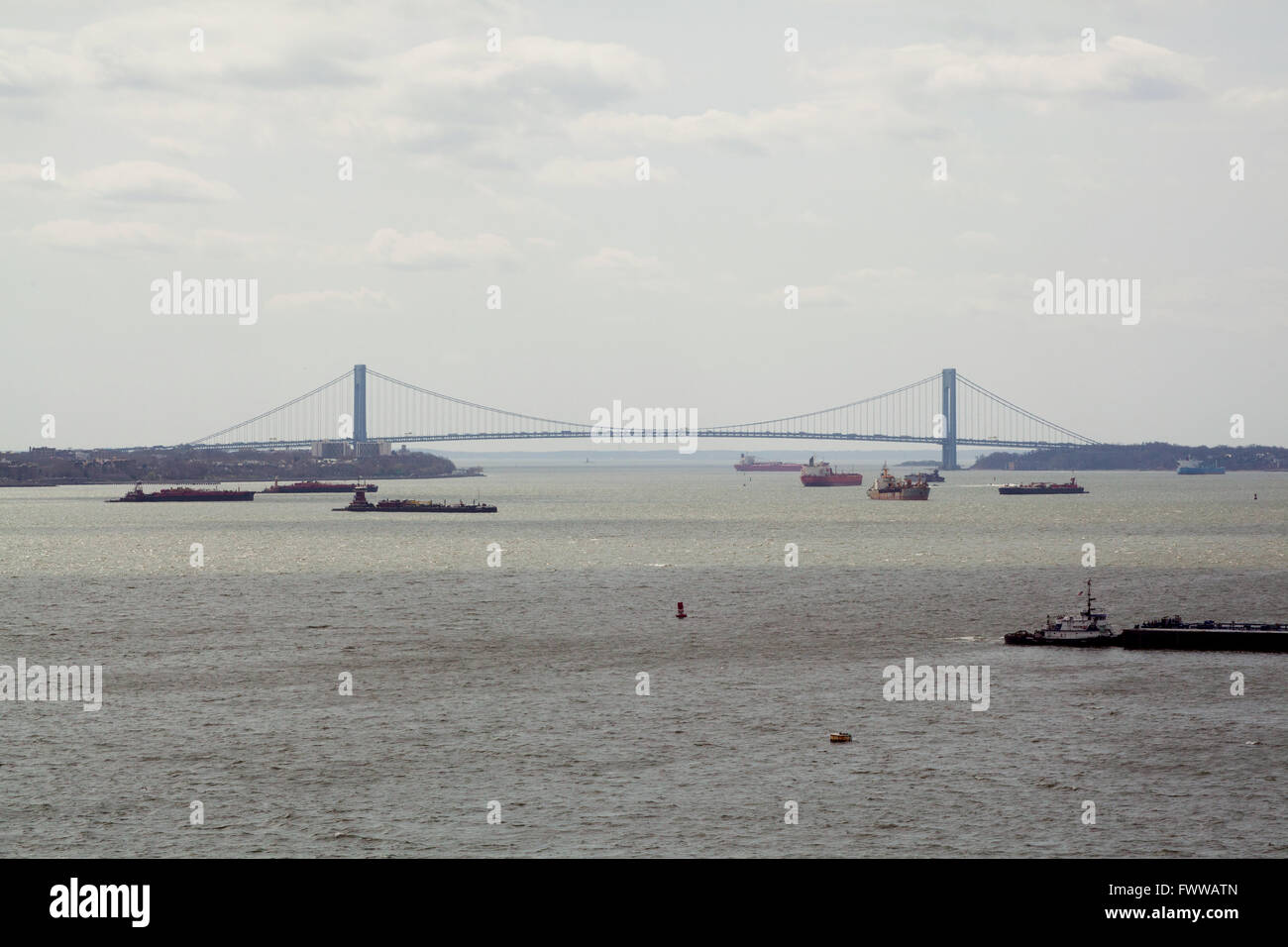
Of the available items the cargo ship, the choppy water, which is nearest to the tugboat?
the cargo ship

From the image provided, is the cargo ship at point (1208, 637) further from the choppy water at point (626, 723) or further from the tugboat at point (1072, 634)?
the choppy water at point (626, 723)

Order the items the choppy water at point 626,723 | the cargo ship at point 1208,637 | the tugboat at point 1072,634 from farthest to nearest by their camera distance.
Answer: the tugboat at point 1072,634, the cargo ship at point 1208,637, the choppy water at point 626,723

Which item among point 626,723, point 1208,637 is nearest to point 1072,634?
point 1208,637

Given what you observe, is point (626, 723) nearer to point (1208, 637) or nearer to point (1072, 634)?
point (1072, 634)

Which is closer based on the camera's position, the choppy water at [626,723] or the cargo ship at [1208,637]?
the choppy water at [626,723]

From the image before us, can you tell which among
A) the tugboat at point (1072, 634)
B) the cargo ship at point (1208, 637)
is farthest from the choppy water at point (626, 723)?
the cargo ship at point (1208, 637)
